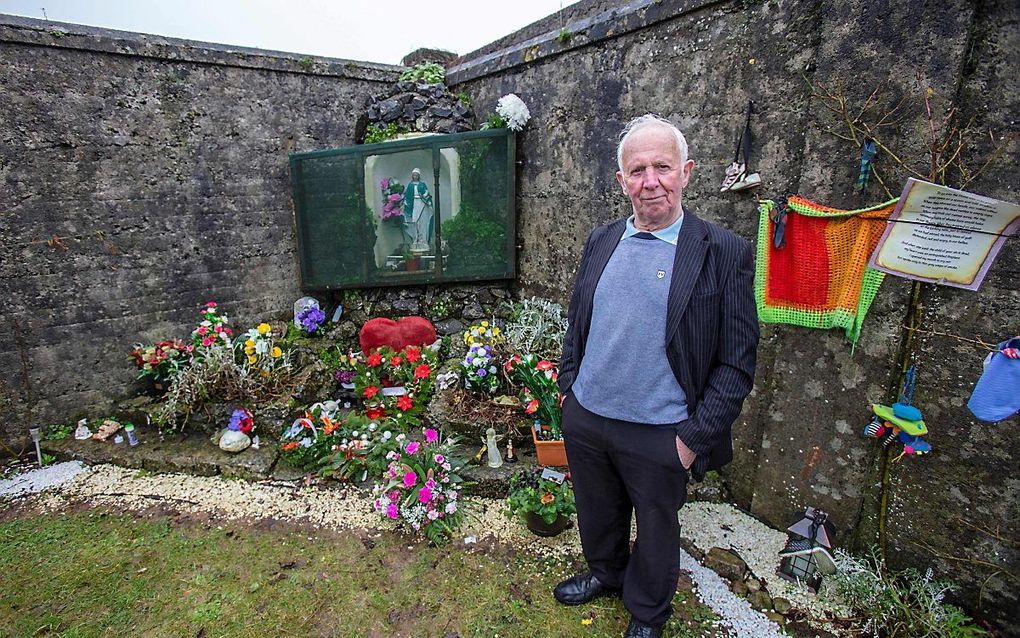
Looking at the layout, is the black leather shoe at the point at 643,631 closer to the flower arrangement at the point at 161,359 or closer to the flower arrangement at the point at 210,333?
the flower arrangement at the point at 210,333

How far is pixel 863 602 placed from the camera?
7.91ft

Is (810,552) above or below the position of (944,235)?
below

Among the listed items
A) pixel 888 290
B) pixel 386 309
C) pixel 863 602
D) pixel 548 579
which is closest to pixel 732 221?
pixel 888 290

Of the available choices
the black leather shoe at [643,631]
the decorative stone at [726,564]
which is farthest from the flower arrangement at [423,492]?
the decorative stone at [726,564]

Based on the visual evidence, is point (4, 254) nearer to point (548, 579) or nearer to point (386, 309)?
point (386, 309)

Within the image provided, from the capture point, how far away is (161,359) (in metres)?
4.39

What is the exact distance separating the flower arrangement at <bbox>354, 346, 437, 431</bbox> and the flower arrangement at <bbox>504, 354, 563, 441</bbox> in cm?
100

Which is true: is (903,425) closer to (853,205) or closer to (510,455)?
(853,205)

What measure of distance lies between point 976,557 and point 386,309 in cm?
493

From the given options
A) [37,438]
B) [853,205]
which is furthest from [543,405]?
[37,438]

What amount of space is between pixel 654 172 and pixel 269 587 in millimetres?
2960

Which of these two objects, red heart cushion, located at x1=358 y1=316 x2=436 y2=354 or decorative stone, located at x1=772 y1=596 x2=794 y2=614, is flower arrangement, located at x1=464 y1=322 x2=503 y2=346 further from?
decorative stone, located at x1=772 y1=596 x2=794 y2=614

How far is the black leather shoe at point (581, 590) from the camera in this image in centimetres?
253

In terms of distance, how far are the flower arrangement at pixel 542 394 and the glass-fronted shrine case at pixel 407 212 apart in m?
1.84
